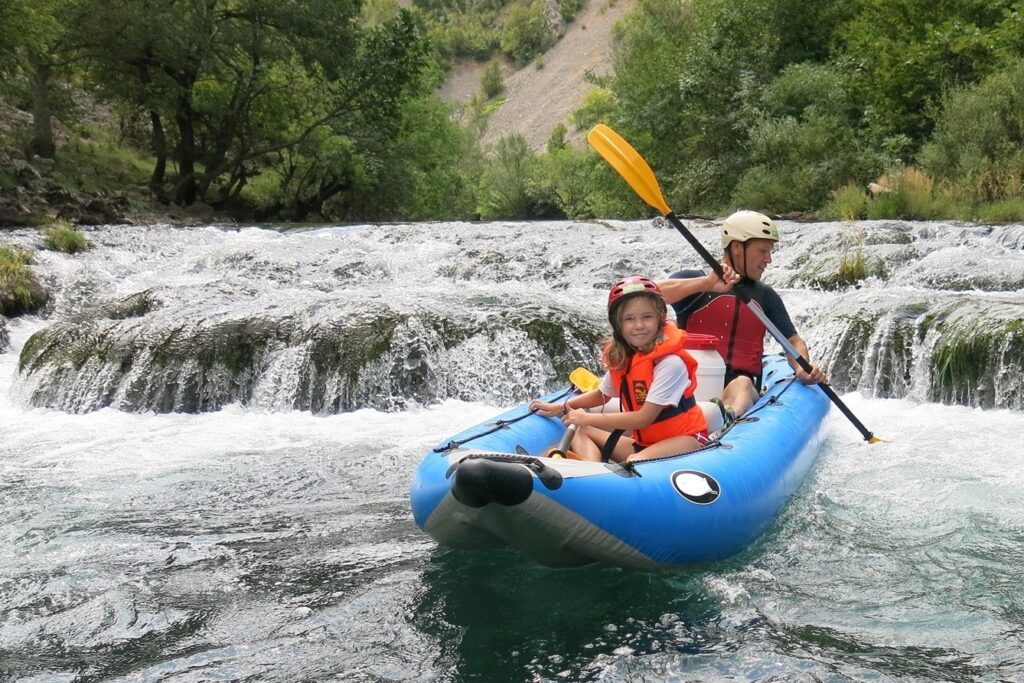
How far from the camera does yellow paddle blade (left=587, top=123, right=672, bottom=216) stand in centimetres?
536

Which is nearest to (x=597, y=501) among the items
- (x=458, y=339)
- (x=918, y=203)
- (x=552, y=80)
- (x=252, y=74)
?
(x=458, y=339)

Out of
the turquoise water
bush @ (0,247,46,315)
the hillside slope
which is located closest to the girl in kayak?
the turquoise water

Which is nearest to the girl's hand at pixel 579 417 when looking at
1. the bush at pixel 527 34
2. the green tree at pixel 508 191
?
the green tree at pixel 508 191

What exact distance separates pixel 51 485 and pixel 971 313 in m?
5.91

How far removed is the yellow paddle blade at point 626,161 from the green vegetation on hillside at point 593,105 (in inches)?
300

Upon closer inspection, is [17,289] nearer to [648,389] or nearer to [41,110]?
[648,389]

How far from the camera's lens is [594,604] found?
10.6 feet

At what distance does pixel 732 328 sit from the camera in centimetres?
467

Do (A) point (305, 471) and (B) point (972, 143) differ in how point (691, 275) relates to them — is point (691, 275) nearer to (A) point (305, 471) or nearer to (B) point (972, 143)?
(A) point (305, 471)

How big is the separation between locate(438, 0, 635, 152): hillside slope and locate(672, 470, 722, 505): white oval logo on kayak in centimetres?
6552

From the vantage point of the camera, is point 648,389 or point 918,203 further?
point 918,203

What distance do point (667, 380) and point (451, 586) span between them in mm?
1059

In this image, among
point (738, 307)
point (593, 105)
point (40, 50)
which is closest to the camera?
point (738, 307)

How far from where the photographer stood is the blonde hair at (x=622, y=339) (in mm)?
3488
